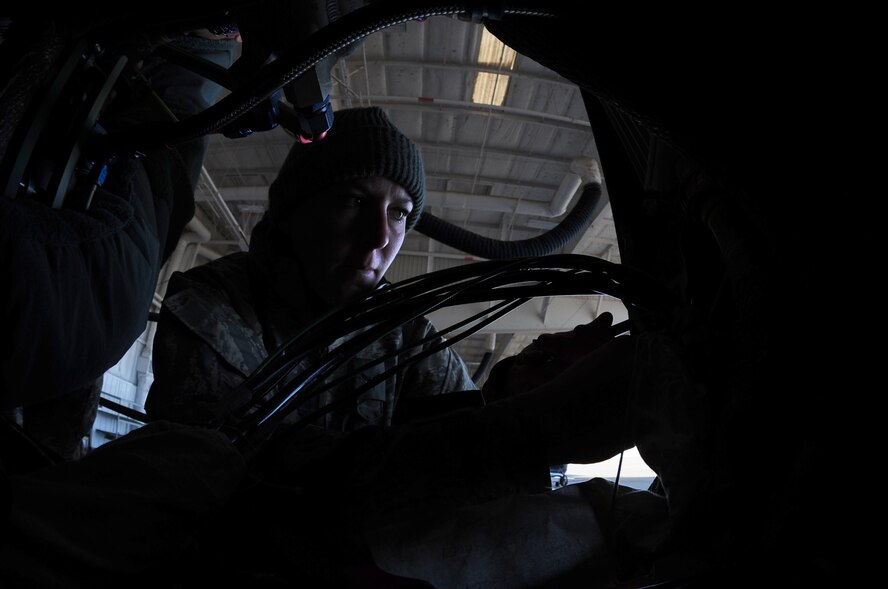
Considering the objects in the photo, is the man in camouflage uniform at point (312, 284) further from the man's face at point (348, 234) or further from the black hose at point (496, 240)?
the black hose at point (496, 240)

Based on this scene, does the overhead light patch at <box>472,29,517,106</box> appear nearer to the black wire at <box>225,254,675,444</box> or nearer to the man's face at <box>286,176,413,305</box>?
the man's face at <box>286,176,413,305</box>

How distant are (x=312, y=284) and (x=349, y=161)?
0.25m

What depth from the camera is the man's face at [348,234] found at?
0.97 m

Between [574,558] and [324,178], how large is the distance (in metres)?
0.84

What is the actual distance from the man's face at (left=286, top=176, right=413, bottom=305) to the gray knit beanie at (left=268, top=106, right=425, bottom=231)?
0.07 feet

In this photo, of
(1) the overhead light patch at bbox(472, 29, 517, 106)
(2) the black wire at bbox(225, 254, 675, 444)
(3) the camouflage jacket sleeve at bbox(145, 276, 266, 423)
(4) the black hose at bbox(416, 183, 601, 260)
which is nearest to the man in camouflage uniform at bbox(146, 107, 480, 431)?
(3) the camouflage jacket sleeve at bbox(145, 276, 266, 423)

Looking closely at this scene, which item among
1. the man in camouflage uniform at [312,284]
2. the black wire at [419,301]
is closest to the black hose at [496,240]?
the man in camouflage uniform at [312,284]

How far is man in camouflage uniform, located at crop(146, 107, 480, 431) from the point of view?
2.71 ft

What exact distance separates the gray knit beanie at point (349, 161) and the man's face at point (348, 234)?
20mm

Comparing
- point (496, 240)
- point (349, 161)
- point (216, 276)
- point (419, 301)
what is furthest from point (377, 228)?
point (496, 240)

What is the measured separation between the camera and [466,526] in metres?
0.35

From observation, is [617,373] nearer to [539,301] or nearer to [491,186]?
[539,301]

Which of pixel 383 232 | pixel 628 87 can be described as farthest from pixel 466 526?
pixel 383 232

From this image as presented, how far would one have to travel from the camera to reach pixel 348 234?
987 mm
